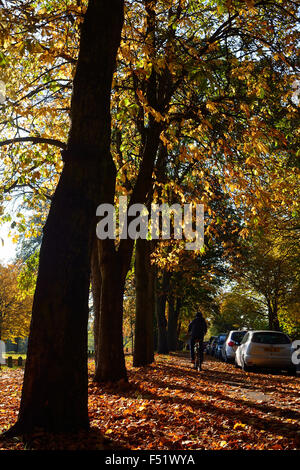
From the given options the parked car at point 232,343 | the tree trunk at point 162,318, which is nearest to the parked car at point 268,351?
the parked car at point 232,343

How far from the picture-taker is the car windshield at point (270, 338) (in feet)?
55.1

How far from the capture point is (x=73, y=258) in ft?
18.6

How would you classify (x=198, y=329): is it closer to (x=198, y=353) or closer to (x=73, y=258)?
(x=198, y=353)

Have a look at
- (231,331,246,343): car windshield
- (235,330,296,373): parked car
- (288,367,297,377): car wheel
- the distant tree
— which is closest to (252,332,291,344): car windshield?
(235,330,296,373): parked car

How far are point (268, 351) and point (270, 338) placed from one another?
538mm

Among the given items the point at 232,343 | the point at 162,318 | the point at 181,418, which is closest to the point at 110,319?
the point at 181,418

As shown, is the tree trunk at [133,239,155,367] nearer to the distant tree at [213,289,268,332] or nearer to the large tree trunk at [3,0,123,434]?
the large tree trunk at [3,0,123,434]

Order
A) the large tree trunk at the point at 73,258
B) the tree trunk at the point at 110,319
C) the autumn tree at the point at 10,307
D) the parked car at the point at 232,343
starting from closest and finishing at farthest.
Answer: the large tree trunk at the point at 73,258
the tree trunk at the point at 110,319
the parked car at the point at 232,343
the autumn tree at the point at 10,307

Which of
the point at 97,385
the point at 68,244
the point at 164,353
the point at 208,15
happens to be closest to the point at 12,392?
the point at 97,385

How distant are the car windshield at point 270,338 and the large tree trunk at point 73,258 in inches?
484

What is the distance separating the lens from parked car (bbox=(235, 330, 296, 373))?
1645cm

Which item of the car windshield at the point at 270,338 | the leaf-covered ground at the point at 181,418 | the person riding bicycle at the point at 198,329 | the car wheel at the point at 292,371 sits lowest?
the car wheel at the point at 292,371

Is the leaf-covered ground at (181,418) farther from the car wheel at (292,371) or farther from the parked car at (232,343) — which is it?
the parked car at (232,343)
